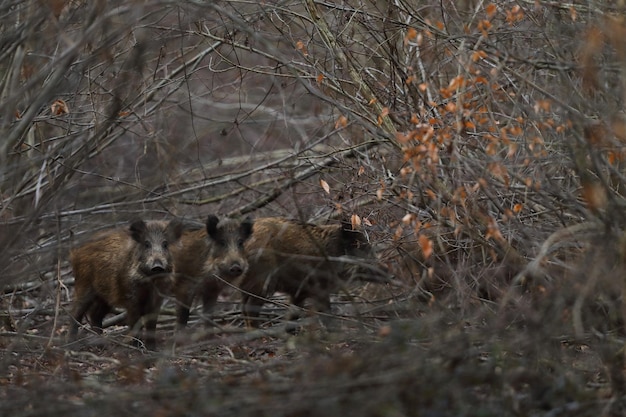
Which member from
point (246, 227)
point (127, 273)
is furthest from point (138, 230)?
point (246, 227)

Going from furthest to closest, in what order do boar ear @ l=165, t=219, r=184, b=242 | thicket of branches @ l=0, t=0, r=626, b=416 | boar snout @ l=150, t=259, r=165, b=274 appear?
boar ear @ l=165, t=219, r=184, b=242
boar snout @ l=150, t=259, r=165, b=274
thicket of branches @ l=0, t=0, r=626, b=416

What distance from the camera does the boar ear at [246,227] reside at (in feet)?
36.9

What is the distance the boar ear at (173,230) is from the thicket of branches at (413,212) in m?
0.45

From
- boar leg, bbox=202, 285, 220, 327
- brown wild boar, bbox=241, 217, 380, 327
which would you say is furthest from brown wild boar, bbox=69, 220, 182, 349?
brown wild boar, bbox=241, 217, 380, 327

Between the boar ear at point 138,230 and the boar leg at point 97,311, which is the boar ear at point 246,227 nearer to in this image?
the boar ear at point 138,230

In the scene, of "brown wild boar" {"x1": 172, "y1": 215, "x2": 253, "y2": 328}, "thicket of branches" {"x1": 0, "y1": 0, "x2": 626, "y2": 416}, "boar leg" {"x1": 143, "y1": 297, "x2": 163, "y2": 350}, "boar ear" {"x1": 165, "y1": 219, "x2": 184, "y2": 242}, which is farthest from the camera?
"brown wild boar" {"x1": 172, "y1": 215, "x2": 253, "y2": 328}

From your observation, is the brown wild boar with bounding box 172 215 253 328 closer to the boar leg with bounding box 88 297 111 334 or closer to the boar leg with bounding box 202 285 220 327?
the boar leg with bounding box 202 285 220 327

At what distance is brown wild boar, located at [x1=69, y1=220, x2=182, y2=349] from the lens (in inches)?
428

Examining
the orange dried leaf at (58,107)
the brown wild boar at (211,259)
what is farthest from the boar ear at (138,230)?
the orange dried leaf at (58,107)

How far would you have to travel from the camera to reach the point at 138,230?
35.8 feet

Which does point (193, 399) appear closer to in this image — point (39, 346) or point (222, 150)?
point (39, 346)

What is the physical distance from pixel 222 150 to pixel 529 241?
1018 cm

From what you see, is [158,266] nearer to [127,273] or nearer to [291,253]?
[127,273]

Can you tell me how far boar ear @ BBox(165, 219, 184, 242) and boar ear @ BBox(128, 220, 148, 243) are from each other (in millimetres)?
241
